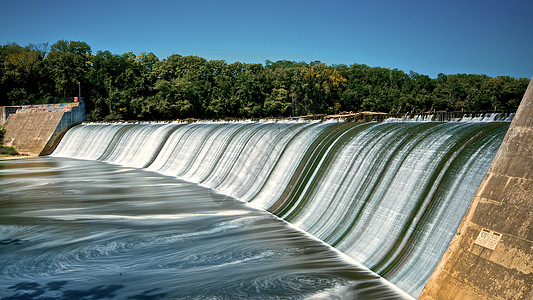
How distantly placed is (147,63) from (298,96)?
20295 mm

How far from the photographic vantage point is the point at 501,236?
5.22 meters

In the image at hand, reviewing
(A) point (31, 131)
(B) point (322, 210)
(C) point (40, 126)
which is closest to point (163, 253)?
(B) point (322, 210)

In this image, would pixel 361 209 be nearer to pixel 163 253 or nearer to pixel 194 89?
pixel 163 253

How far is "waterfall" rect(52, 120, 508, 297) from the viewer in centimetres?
739

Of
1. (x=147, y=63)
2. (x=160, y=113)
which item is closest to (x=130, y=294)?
(x=160, y=113)

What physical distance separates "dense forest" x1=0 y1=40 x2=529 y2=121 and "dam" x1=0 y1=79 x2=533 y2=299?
39054 millimetres

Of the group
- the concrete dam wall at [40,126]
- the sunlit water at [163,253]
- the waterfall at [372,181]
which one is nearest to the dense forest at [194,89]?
the concrete dam wall at [40,126]

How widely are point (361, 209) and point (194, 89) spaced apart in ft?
157

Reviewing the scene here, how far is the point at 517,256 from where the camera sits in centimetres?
496

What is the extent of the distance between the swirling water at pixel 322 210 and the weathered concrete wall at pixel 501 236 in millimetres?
1253

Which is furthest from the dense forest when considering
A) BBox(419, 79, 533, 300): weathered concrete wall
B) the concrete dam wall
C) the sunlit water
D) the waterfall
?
BBox(419, 79, 533, 300): weathered concrete wall

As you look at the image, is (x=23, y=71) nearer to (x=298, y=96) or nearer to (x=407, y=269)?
(x=298, y=96)

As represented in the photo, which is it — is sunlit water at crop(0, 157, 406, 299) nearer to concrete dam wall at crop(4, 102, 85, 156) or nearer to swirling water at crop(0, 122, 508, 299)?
swirling water at crop(0, 122, 508, 299)

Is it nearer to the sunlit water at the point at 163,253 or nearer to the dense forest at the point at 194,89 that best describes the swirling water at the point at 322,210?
the sunlit water at the point at 163,253
